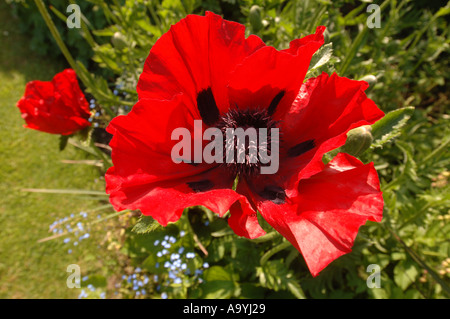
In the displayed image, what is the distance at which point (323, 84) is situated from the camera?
3.25ft

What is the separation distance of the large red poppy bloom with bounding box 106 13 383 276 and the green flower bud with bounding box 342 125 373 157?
0.10m

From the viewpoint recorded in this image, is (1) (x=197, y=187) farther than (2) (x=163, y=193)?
Yes

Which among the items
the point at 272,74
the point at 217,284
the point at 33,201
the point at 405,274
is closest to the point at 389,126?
the point at 272,74

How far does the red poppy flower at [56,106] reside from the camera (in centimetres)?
167

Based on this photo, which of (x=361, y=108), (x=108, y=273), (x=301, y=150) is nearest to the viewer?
(x=361, y=108)

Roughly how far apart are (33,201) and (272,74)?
3.34 metres

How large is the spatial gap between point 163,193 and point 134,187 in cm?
8

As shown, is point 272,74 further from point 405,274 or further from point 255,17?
point 405,274

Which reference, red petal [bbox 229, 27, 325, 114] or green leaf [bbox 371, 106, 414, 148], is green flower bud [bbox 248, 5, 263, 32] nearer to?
red petal [bbox 229, 27, 325, 114]

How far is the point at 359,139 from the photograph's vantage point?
1056mm

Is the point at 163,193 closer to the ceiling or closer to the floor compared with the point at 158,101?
closer to the floor
